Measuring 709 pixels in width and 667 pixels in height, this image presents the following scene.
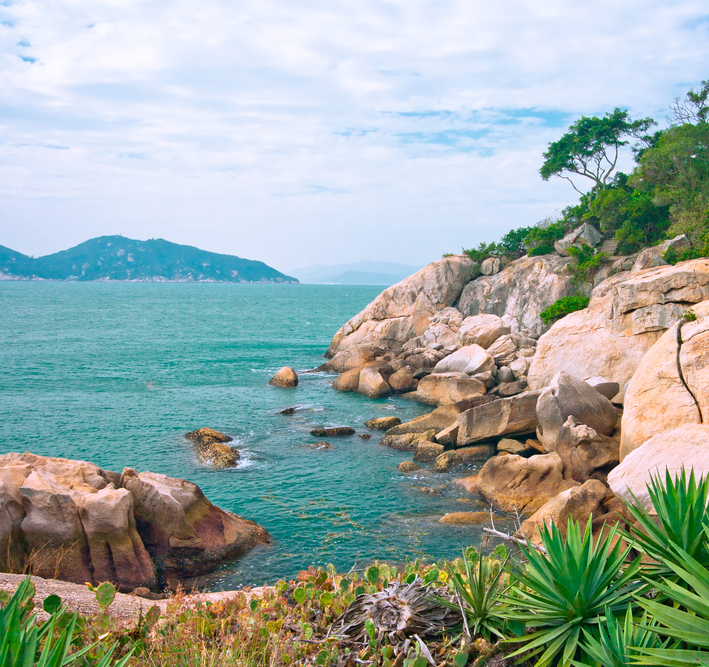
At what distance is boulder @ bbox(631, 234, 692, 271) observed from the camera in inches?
1122

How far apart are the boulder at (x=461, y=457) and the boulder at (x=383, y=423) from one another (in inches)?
208

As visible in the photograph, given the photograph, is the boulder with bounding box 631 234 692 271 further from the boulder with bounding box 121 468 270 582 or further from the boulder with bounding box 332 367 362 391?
the boulder with bounding box 121 468 270 582

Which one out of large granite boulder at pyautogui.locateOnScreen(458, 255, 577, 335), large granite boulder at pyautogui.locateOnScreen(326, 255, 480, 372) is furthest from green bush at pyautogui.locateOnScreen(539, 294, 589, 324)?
large granite boulder at pyautogui.locateOnScreen(326, 255, 480, 372)

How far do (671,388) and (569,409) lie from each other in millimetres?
3278

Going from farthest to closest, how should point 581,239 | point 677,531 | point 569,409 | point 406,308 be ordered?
point 406,308 < point 581,239 < point 569,409 < point 677,531

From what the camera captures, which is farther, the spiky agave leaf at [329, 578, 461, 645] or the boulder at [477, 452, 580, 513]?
the boulder at [477, 452, 580, 513]

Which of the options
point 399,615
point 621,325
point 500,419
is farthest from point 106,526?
point 621,325

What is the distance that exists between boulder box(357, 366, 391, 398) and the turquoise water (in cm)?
77

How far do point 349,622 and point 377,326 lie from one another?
119 ft

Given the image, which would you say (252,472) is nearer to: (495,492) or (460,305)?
(495,492)

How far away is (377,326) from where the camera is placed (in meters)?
42.2

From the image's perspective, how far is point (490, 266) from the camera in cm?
4362

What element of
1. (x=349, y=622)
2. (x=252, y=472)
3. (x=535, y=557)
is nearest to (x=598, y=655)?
(x=535, y=557)

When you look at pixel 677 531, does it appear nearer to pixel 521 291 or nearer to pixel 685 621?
pixel 685 621
